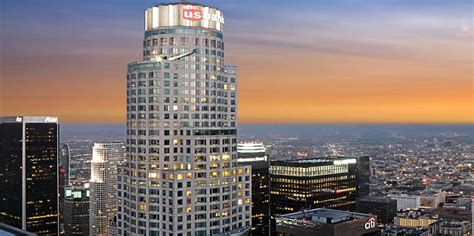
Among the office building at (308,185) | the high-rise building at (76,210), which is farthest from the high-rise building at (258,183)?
the high-rise building at (76,210)

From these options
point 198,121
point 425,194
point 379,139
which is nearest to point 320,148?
point 379,139

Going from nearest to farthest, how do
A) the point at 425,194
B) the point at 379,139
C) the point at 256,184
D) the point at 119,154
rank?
the point at 256,184 → the point at 379,139 → the point at 425,194 → the point at 119,154

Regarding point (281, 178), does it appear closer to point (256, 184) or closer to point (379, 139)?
point (256, 184)

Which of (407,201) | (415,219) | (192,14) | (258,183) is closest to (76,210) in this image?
(258,183)

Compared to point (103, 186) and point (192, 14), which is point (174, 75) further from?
point (103, 186)

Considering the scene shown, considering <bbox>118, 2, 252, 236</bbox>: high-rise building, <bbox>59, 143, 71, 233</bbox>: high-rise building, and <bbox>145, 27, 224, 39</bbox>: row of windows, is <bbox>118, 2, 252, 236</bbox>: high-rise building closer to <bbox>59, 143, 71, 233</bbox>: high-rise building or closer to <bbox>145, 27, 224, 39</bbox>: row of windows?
<bbox>145, 27, 224, 39</bbox>: row of windows
